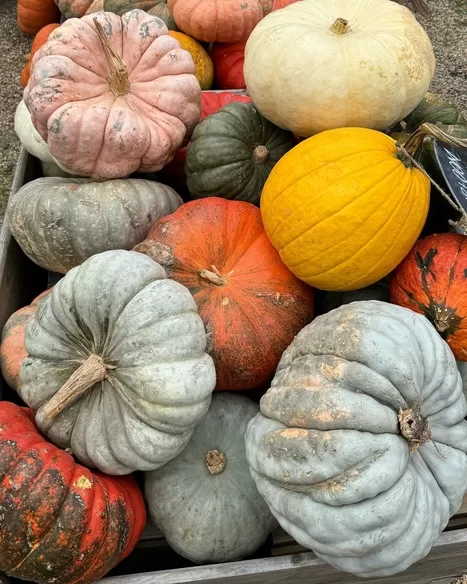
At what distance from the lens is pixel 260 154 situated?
1.94 meters

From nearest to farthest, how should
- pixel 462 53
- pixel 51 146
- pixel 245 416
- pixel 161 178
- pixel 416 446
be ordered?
pixel 416 446 → pixel 245 416 → pixel 51 146 → pixel 161 178 → pixel 462 53

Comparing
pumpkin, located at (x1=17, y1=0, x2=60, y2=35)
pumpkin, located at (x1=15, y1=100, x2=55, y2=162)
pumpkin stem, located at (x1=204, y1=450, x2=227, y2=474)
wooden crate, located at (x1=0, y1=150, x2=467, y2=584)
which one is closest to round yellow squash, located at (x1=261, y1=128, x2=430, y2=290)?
pumpkin stem, located at (x1=204, y1=450, x2=227, y2=474)

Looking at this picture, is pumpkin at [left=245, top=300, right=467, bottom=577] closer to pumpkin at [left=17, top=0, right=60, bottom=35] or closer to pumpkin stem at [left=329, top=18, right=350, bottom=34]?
pumpkin stem at [left=329, top=18, right=350, bottom=34]

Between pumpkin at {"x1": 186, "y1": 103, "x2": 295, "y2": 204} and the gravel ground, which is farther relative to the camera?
the gravel ground

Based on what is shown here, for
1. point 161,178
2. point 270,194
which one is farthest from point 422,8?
point 270,194

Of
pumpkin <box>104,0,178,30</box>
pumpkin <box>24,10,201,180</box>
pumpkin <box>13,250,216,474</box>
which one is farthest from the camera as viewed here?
pumpkin <box>104,0,178,30</box>

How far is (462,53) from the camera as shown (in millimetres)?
4660

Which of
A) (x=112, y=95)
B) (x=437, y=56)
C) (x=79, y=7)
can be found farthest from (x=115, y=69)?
(x=437, y=56)

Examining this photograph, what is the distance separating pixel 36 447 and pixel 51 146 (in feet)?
3.11

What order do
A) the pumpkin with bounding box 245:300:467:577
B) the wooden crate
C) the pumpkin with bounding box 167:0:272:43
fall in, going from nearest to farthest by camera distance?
the pumpkin with bounding box 245:300:467:577
the wooden crate
the pumpkin with bounding box 167:0:272:43

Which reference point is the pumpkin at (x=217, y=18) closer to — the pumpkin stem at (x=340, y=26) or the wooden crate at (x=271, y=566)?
the pumpkin stem at (x=340, y=26)

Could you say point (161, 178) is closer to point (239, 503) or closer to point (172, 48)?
point (172, 48)

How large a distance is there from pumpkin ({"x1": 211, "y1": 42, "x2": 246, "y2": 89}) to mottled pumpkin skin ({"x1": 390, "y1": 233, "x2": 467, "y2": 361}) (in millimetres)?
1748

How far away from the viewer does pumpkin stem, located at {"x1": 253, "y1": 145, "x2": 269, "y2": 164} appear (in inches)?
76.4
